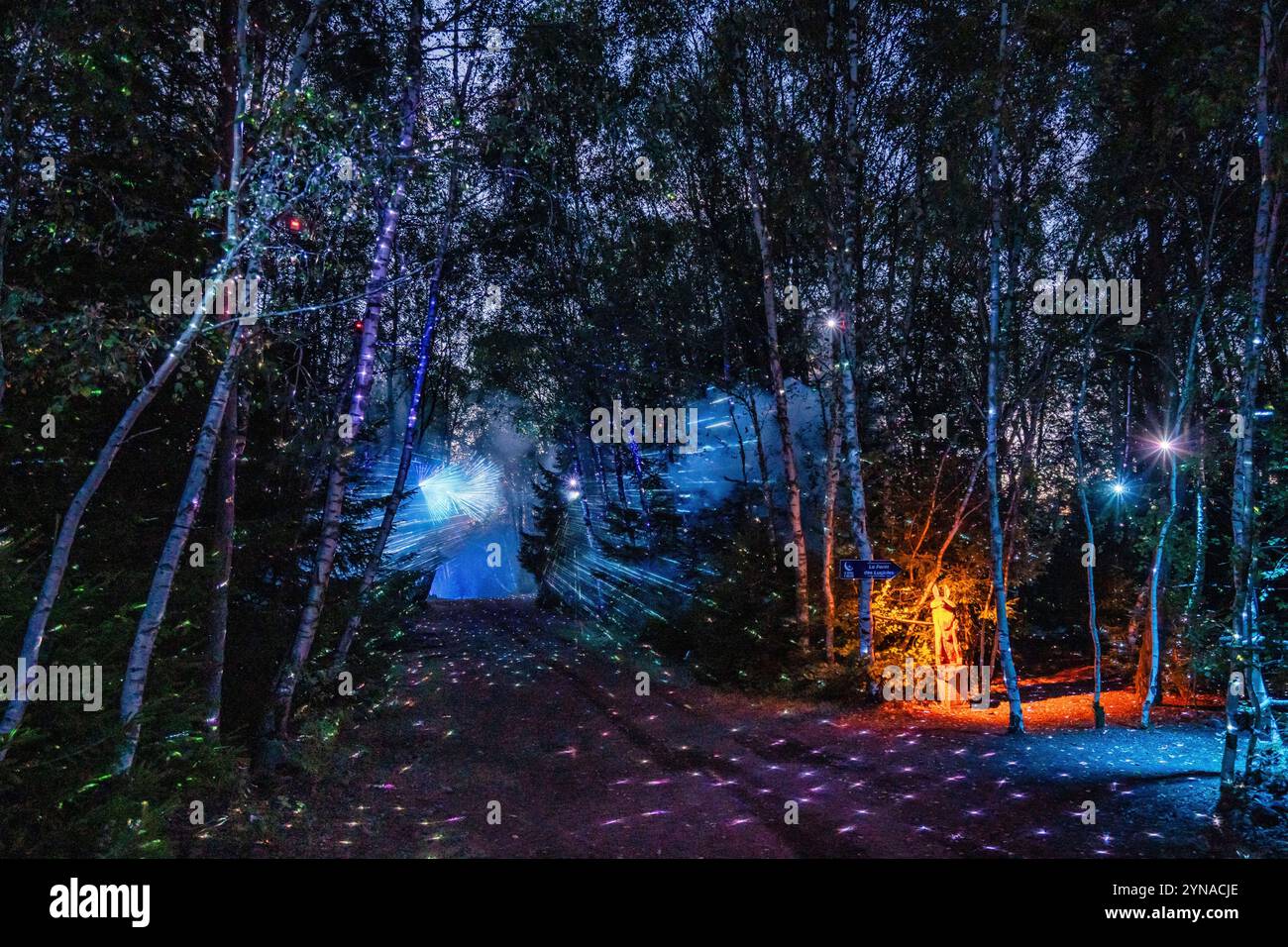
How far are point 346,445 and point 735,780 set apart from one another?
675cm

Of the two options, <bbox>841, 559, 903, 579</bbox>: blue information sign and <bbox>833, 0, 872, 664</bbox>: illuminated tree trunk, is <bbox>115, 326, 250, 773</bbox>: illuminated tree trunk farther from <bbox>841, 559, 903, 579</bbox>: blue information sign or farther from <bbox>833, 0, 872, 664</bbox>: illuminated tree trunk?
<bbox>833, 0, 872, 664</bbox>: illuminated tree trunk

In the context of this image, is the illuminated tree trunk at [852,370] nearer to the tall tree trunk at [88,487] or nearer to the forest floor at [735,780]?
the forest floor at [735,780]

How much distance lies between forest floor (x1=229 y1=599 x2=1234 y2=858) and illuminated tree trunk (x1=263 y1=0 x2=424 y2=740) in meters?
1.13

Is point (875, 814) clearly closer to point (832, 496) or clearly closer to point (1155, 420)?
point (832, 496)

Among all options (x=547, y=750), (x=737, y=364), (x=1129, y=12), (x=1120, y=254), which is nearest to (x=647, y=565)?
(x=737, y=364)

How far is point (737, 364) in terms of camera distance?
60.8 ft

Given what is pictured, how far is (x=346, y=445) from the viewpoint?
31.7 ft

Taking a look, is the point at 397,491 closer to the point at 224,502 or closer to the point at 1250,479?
the point at 224,502

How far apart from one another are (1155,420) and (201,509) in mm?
19113

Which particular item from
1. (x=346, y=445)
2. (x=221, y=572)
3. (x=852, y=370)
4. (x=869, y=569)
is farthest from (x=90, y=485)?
(x=852, y=370)

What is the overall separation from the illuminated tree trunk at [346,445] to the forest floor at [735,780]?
3.70 feet

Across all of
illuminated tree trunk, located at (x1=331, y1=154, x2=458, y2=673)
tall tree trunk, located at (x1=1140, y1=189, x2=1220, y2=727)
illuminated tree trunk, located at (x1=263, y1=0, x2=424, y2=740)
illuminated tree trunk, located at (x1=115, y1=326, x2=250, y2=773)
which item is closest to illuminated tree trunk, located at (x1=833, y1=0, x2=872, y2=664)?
tall tree trunk, located at (x1=1140, y1=189, x2=1220, y2=727)
